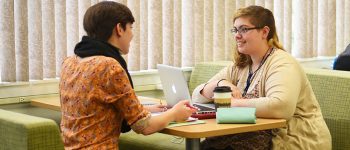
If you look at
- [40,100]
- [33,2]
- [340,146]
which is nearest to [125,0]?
[33,2]

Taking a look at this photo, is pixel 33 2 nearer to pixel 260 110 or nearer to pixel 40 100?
pixel 40 100

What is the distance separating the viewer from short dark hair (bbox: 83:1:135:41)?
2670mm

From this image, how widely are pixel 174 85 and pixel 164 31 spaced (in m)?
1.34

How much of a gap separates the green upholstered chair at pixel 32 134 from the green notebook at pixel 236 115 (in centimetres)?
71

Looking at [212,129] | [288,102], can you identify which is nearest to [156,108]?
[212,129]

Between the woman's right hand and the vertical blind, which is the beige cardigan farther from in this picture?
the vertical blind

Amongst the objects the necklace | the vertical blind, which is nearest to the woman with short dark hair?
the necklace

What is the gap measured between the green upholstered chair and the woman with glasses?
2.95ft

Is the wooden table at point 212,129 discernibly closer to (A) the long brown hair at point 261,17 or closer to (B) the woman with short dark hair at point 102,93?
(B) the woman with short dark hair at point 102,93

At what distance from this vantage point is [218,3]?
4.59 metres

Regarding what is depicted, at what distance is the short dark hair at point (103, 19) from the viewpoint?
8.76 ft

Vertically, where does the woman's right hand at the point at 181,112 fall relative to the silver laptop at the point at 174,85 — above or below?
below

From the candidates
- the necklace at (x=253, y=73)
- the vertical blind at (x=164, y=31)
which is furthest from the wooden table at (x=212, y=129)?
the vertical blind at (x=164, y=31)

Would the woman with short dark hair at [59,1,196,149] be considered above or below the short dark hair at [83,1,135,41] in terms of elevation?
below
